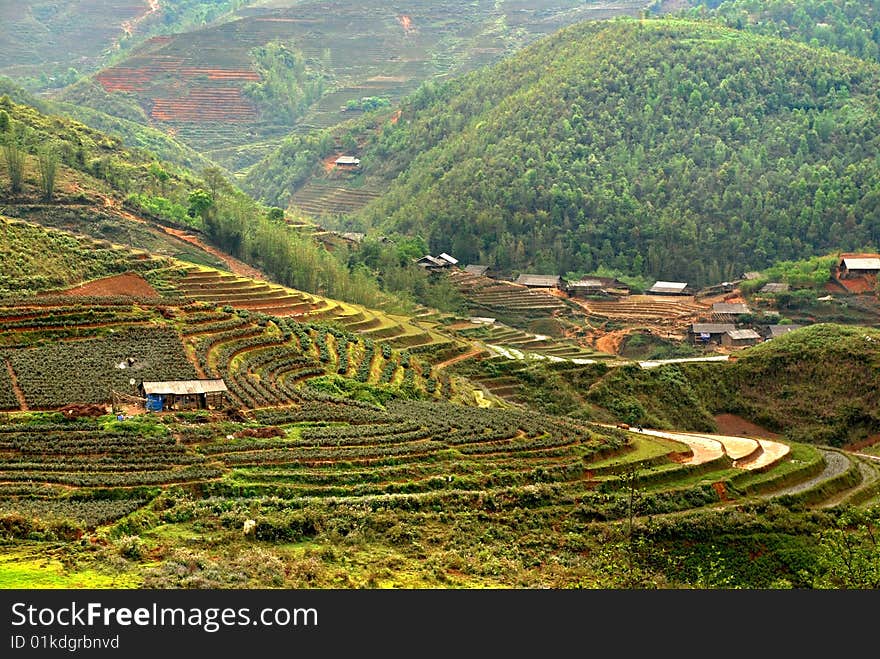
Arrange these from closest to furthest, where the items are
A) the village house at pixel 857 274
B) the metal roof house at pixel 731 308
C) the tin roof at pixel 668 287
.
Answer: the metal roof house at pixel 731 308 < the village house at pixel 857 274 < the tin roof at pixel 668 287

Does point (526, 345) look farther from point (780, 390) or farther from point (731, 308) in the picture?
point (731, 308)

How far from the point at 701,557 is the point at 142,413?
19576 millimetres

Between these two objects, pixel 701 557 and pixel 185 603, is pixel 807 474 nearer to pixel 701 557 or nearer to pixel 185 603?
pixel 701 557

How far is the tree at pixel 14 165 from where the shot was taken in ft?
280

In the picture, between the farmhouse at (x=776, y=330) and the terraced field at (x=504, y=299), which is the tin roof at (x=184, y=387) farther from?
the farmhouse at (x=776, y=330)

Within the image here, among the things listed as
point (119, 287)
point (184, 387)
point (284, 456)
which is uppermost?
point (284, 456)

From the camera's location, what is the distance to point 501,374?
74812mm

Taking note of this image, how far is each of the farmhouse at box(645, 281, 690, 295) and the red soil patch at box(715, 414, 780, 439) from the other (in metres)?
37.2

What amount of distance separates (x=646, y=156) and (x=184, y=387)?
86.9 m

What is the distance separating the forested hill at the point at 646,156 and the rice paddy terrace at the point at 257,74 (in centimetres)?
2878

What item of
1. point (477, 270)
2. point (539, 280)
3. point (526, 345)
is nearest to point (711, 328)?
point (526, 345)

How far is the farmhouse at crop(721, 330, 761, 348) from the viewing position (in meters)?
93.8

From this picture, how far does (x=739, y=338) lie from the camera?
9369cm

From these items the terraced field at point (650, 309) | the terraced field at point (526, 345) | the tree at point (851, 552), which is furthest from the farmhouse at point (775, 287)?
the tree at point (851, 552)
